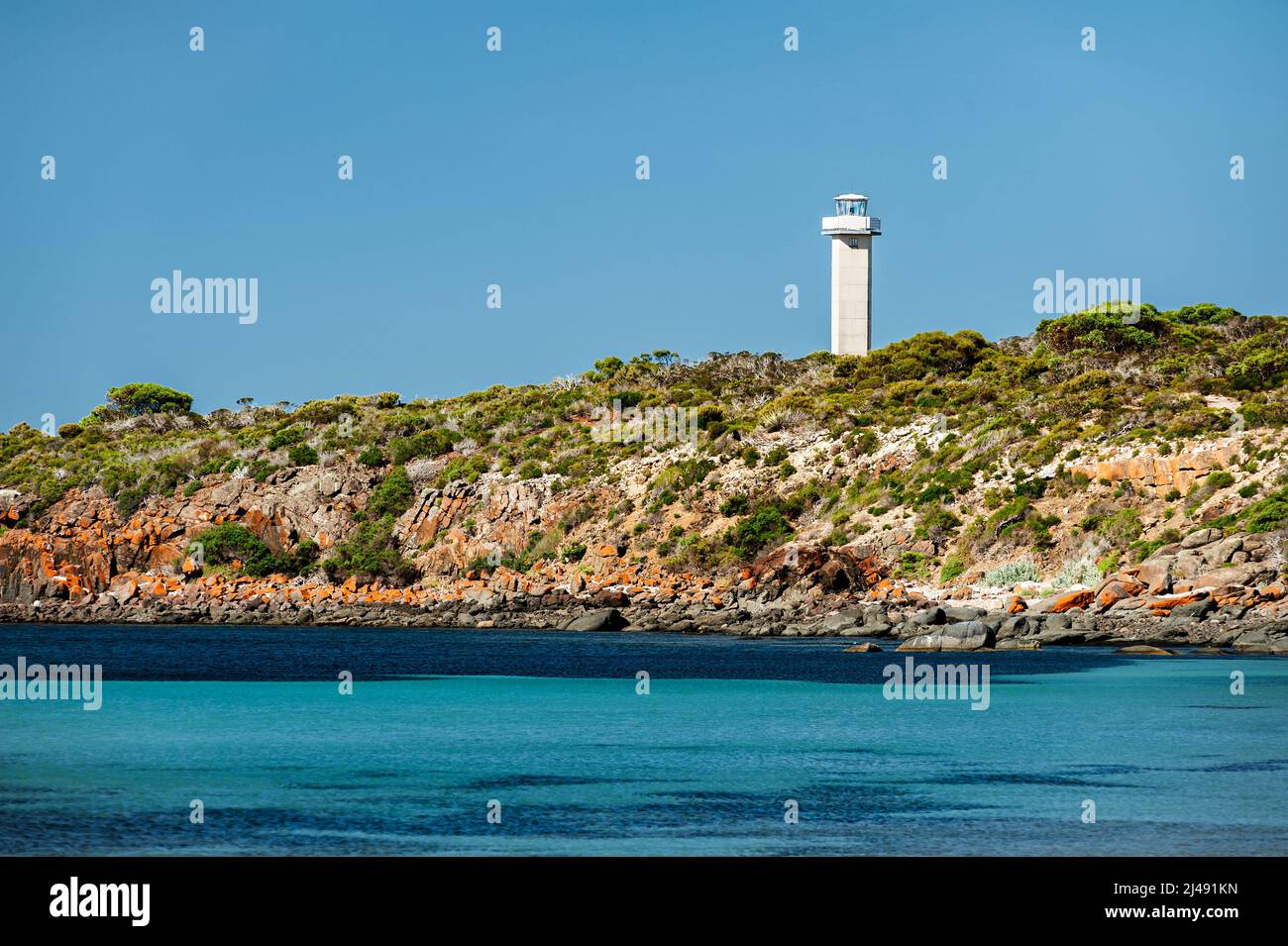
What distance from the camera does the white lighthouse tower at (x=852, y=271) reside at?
81.0 meters

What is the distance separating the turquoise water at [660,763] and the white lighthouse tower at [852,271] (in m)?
43.2

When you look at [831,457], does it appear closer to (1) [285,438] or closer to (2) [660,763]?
(1) [285,438]

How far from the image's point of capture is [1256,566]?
46.9m

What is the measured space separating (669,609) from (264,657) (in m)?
16.5

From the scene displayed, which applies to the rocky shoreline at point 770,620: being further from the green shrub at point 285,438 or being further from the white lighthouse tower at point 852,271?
the white lighthouse tower at point 852,271

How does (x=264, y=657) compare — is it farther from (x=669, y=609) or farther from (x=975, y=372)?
(x=975, y=372)

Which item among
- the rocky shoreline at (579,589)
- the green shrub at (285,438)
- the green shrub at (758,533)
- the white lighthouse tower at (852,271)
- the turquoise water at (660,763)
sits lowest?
the turquoise water at (660,763)

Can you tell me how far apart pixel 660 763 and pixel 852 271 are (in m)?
60.4

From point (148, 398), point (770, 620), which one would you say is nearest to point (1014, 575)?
point (770, 620)

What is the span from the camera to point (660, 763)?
24.5 m

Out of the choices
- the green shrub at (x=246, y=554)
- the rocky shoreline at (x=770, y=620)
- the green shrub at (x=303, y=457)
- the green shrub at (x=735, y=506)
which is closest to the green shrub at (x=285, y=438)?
the green shrub at (x=303, y=457)

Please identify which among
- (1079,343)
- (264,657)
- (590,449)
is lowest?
(264,657)

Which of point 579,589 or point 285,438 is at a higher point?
point 285,438
